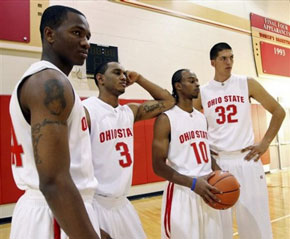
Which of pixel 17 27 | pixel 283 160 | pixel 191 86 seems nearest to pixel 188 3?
pixel 17 27

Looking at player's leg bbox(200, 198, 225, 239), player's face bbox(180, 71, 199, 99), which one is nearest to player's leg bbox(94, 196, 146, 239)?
player's leg bbox(200, 198, 225, 239)

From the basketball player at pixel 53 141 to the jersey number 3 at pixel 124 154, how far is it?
641mm

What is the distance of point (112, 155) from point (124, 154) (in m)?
0.10

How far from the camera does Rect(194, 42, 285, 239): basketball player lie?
87.0 inches

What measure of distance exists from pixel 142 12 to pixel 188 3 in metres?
1.38

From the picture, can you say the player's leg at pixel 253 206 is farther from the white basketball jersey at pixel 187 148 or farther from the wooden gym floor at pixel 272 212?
the wooden gym floor at pixel 272 212

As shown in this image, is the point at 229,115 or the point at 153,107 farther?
the point at 229,115

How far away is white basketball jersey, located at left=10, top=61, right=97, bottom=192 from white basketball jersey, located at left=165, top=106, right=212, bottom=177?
966mm

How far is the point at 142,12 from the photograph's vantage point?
5.73 m

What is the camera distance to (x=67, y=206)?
842mm

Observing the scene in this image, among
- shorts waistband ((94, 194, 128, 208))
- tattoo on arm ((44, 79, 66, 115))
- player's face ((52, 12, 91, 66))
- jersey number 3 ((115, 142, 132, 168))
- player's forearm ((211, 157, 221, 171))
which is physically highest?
player's face ((52, 12, 91, 66))

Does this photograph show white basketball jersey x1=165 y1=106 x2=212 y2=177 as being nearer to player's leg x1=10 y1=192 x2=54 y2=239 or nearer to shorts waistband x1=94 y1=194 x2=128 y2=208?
shorts waistband x1=94 y1=194 x2=128 y2=208

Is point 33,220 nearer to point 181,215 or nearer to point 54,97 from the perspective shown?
point 54,97

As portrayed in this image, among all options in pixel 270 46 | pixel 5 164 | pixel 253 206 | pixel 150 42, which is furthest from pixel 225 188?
pixel 270 46
